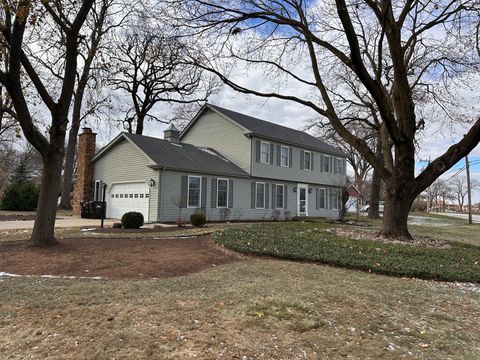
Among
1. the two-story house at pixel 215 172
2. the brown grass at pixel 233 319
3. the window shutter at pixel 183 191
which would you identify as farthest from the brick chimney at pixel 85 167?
the brown grass at pixel 233 319

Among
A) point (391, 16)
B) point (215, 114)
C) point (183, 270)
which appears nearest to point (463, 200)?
point (215, 114)

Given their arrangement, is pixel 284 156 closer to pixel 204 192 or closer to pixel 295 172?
pixel 295 172

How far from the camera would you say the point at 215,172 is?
1908cm

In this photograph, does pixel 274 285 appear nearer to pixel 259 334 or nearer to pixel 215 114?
pixel 259 334

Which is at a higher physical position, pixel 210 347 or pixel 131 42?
pixel 131 42

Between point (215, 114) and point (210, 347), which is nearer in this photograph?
point (210, 347)

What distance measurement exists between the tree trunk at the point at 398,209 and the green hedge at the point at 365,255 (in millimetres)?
2600

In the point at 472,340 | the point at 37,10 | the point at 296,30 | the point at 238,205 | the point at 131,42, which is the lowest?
the point at 472,340

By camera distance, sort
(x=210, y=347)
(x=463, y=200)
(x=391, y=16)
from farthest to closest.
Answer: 1. (x=463, y=200)
2. (x=391, y=16)
3. (x=210, y=347)

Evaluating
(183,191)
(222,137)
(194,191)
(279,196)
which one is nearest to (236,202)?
(194,191)

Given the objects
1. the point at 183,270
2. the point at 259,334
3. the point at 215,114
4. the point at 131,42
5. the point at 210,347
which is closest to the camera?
the point at 210,347

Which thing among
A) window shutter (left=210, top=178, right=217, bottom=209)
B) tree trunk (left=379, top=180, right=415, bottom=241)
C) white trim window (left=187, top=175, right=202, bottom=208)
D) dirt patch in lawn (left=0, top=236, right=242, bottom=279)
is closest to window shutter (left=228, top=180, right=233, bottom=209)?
window shutter (left=210, top=178, right=217, bottom=209)

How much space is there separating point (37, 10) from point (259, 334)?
851 cm

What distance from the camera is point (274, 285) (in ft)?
18.7
